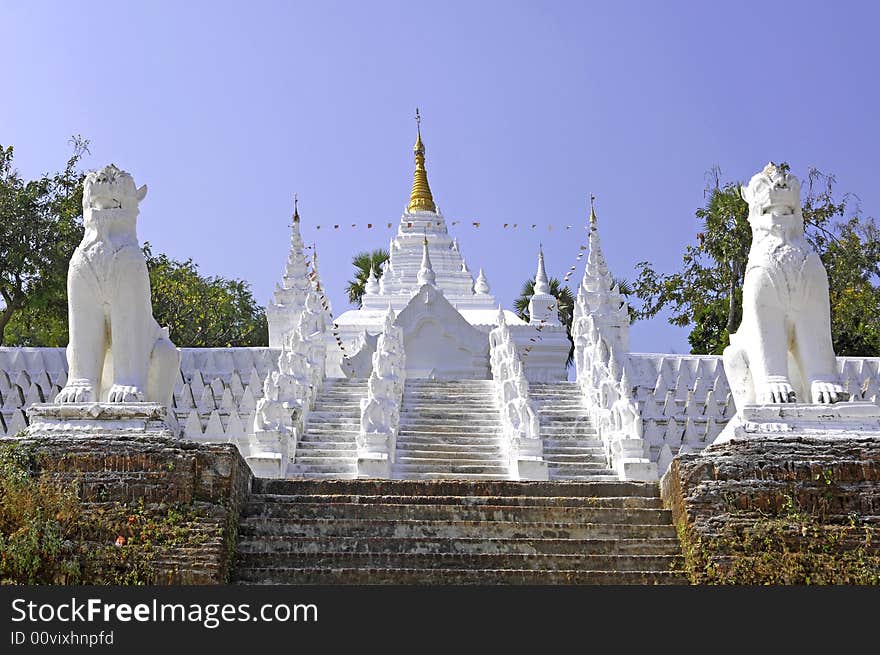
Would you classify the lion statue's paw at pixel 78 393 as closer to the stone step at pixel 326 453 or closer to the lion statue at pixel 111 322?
the lion statue at pixel 111 322

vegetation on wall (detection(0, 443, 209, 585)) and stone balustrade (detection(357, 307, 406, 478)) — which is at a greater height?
stone balustrade (detection(357, 307, 406, 478))

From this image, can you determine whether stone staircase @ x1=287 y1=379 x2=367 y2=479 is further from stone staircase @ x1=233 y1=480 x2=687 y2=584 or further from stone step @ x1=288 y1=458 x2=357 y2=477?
stone staircase @ x1=233 y1=480 x2=687 y2=584

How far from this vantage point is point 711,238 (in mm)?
35906

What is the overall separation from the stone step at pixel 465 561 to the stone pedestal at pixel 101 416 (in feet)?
5.91

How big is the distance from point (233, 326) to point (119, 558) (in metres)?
32.0

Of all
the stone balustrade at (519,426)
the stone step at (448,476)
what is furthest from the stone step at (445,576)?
the stone balustrade at (519,426)

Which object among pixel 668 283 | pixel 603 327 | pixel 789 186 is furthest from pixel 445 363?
pixel 789 186

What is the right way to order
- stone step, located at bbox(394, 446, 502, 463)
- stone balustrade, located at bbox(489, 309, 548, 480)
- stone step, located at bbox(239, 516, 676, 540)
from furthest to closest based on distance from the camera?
stone step, located at bbox(394, 446, 502, 463), stone balustrade, located at bbox(489, 309, 548, 480), stone step, located at bbox(239, 516, 676, 540)

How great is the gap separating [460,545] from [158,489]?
2378 mm

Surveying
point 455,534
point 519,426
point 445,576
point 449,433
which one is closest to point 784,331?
point 455,534

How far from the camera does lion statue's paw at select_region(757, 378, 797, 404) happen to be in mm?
11484

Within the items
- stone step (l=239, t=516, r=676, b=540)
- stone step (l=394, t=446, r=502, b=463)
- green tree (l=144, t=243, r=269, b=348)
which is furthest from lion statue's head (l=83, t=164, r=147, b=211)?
green tree (l=144, t=243, r=269, b=348)

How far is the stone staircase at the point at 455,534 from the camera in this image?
32.7ft

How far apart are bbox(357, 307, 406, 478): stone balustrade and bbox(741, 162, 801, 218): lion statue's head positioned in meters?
6.53
